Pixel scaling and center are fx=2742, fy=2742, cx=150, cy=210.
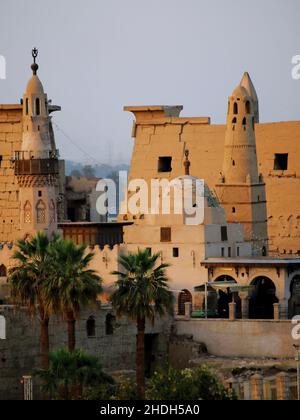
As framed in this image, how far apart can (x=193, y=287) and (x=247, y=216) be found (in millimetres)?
7890

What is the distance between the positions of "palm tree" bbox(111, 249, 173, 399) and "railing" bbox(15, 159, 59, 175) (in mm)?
12135

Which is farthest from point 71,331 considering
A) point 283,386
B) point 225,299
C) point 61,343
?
point 225,299

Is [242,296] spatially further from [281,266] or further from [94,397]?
[94,397]

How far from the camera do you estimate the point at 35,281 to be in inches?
3649

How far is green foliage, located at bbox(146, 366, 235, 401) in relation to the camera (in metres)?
84.5

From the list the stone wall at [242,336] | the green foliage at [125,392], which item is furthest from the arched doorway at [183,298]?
the green foliage at [125,392]

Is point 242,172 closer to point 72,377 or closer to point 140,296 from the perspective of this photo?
point 140,296

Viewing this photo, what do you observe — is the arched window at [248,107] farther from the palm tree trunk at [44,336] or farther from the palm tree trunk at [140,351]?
the palm tree trunk at [140,351]

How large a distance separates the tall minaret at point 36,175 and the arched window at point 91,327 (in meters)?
7.10

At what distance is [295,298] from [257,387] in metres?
13.3

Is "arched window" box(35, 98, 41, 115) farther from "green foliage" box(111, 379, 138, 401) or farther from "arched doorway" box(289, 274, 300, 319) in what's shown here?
"green foliage" box(111, 379, 138, 401)
